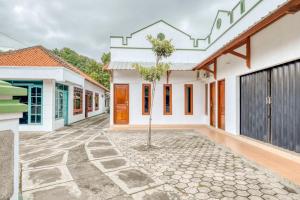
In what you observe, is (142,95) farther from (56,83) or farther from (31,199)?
(31,199)

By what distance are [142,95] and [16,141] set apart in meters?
9.74

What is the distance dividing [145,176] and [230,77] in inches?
249

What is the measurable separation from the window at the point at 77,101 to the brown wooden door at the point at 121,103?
4545 mm

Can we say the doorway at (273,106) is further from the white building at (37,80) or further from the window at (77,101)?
the window at (77,101)

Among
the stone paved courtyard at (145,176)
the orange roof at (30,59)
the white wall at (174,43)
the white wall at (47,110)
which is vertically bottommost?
the stone paved courtyard at (145,176)

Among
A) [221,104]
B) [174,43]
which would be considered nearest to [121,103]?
[174,43]

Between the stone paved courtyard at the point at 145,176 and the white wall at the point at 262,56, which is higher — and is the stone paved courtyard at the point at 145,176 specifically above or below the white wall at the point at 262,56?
below

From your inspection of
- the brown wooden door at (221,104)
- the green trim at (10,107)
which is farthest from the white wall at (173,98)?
the green trim at (10,107)

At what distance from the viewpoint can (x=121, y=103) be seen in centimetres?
1137

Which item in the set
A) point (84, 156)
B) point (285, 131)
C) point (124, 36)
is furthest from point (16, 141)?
point (124, 36)

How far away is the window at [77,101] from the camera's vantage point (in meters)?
14.1

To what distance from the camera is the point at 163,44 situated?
20.5 ft

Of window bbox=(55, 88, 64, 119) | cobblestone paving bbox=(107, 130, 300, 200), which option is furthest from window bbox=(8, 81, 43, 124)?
cobblestone paving bbox=(107, 130, 300, 200)

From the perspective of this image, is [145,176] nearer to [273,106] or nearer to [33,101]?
[273,106]
